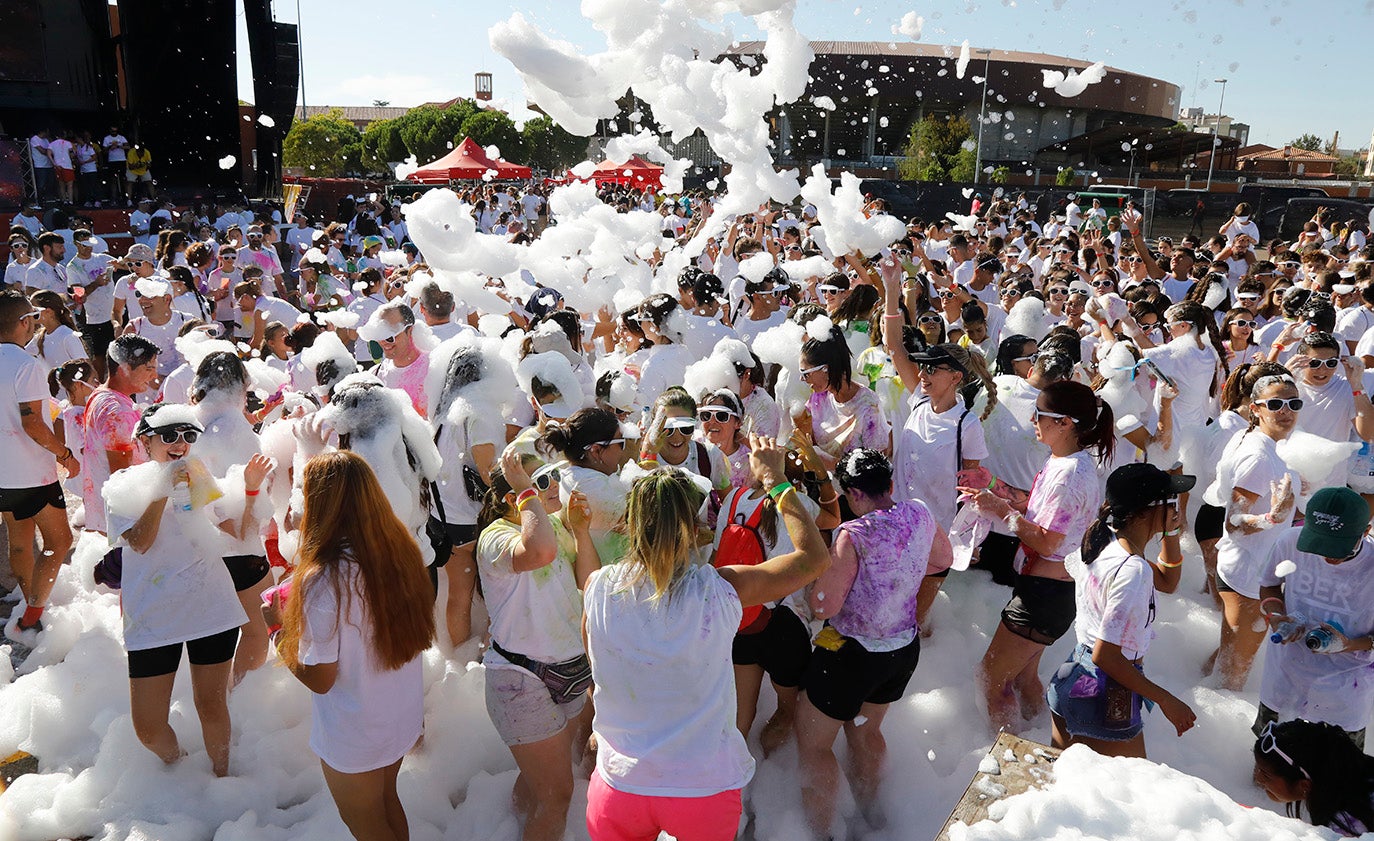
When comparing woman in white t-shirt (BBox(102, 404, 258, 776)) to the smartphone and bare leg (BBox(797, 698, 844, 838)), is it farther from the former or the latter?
the smartphone

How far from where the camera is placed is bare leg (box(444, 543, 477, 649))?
466 cm

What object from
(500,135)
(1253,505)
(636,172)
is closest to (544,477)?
(1253,505)

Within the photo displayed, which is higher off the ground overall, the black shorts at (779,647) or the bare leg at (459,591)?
the black shorts at (779,647)

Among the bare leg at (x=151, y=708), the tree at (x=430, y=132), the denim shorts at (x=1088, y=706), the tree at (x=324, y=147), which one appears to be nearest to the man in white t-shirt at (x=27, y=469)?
the bare leg at (x=151, y=708)

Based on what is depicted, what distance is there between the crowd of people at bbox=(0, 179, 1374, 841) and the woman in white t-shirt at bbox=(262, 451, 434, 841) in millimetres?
10

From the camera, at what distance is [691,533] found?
251 centimetres

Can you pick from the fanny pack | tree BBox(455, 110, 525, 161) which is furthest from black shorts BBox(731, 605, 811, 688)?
tree BBox(455, 110, 525, 161)

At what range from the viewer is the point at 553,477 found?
3.06m

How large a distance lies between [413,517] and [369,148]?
75985mm

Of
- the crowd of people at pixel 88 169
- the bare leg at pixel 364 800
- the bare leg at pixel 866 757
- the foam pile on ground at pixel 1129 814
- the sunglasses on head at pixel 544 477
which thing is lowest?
the bare leg at pixel 866 757

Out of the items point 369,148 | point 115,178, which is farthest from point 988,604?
point 369,148

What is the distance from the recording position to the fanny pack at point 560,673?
3.20 metres

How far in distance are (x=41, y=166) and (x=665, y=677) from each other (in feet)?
64.2

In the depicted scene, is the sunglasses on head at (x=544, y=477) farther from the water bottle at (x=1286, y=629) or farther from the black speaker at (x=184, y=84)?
the black speaker at (x=184, y=84)
